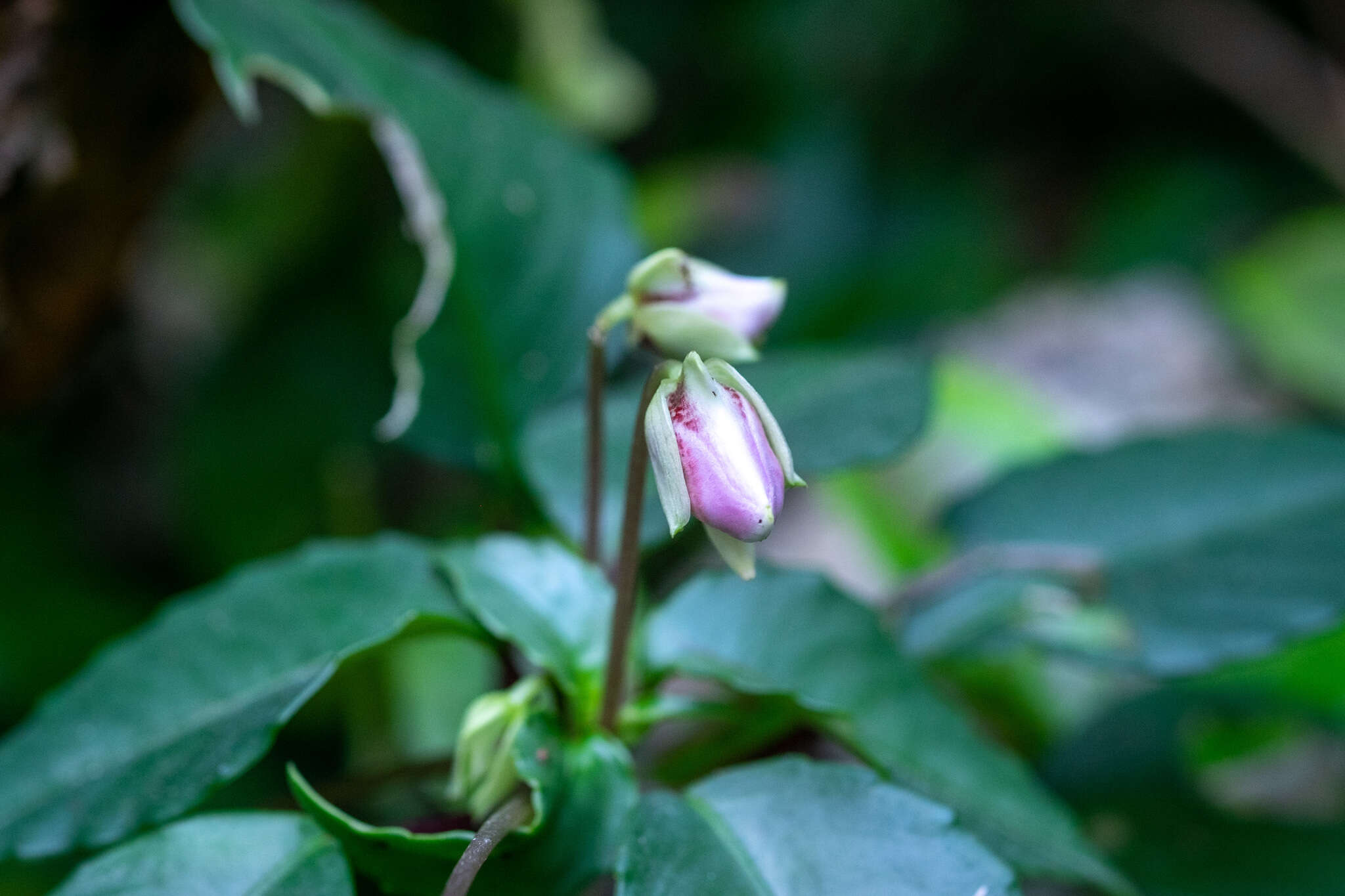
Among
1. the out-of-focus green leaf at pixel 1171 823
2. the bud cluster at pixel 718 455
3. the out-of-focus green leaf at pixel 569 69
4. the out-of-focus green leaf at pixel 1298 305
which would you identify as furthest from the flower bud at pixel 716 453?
the out-of-focus green leaf at pixel 1298 305

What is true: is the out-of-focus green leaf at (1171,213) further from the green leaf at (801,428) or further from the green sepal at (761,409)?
the green sepal at (761,409)

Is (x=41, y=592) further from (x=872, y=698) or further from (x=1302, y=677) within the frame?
(x=1302, y=677)

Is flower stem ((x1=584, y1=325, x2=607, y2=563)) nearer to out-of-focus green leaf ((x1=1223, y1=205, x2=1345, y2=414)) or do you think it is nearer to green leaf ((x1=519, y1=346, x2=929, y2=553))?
green leaf ((x1=519, y1=346, x2=929, y2=553))

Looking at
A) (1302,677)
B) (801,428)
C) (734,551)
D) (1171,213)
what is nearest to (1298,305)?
(1171,213)

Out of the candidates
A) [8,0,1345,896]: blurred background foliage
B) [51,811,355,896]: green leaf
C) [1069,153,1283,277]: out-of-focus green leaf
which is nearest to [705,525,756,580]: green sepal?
[51,811,355,896]: green leaf

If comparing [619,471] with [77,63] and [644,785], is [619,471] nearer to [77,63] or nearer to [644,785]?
[644,785]
